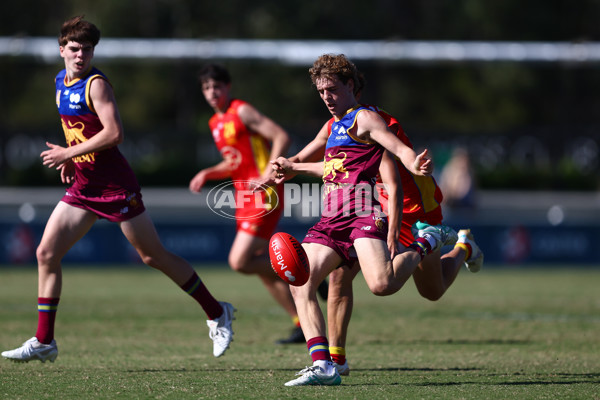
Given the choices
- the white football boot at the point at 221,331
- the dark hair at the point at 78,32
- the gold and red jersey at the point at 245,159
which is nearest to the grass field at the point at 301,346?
the white football boot at the point at 221,331

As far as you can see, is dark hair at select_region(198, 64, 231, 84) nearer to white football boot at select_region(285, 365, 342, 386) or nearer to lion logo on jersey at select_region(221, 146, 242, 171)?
lion logo on jersey at select_region(221, 146, 242, 171)

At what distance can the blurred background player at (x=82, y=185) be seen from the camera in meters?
6.55

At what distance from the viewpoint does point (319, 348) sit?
588 centimetres

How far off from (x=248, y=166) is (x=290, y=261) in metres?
3.17

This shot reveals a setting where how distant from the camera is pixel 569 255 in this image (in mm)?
18578

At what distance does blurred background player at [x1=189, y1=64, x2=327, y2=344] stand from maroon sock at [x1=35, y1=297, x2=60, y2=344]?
2241 millimetres

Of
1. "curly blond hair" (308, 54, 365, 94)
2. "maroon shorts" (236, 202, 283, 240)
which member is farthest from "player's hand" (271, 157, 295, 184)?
"maroon shorts" (236, 202, 283, 240)

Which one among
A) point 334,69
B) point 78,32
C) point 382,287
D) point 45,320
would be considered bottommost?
point 45,320

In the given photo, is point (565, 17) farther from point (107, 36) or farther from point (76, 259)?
point (76, 259)

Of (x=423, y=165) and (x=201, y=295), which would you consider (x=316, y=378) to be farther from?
(x=201, y=295)

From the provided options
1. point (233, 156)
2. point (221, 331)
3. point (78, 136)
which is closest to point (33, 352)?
point (221, 331)

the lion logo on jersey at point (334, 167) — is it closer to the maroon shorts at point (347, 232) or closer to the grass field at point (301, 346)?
the maroon shorts at point (347, 232)

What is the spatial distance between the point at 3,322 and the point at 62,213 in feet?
11.3

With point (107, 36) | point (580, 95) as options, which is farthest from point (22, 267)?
point (580, 95)
